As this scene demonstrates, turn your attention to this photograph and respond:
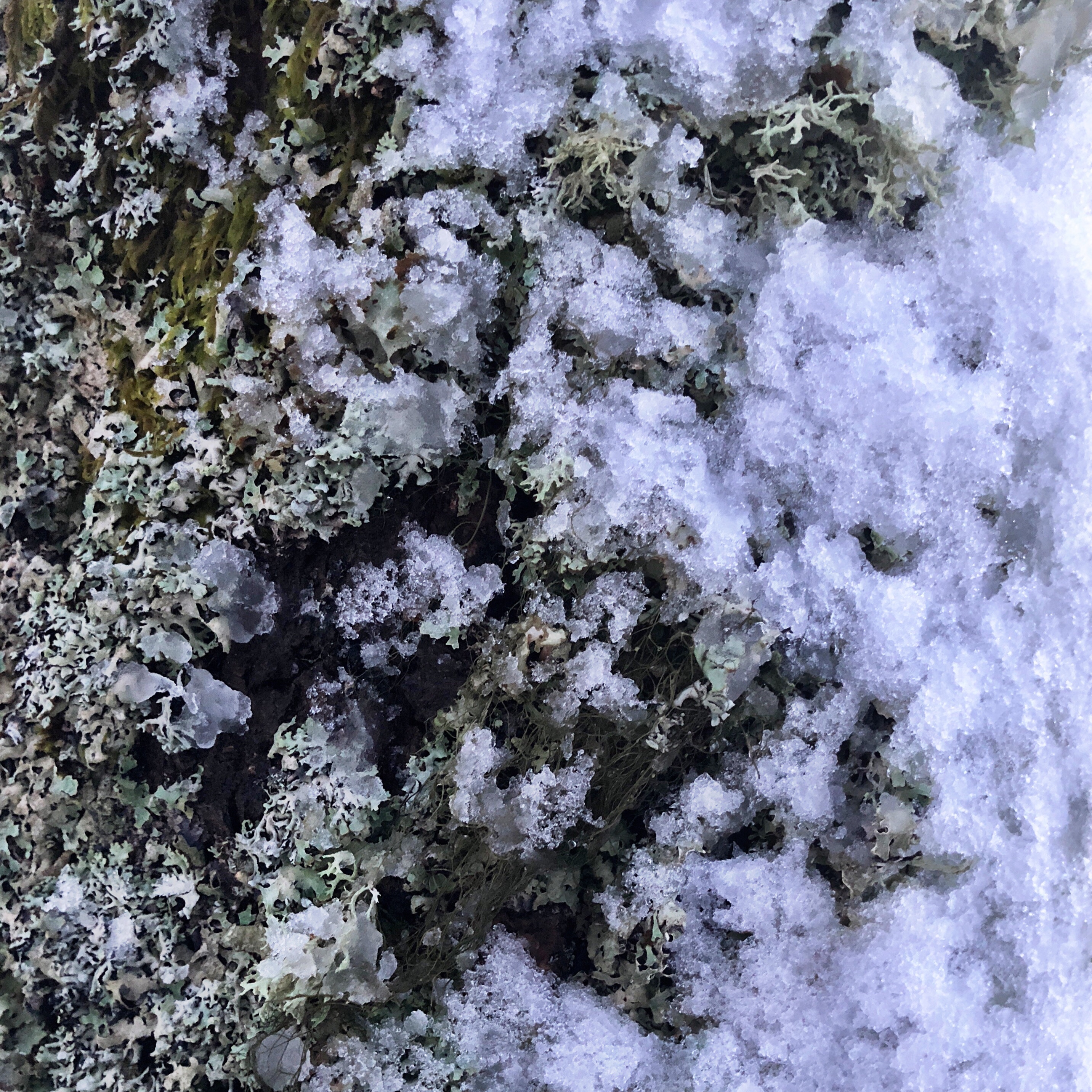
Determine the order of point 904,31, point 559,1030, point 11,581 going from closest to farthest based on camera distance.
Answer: point 904,31 < point 559,1030 < point 11,581

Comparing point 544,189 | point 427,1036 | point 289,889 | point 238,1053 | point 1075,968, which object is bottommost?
point 238,1053

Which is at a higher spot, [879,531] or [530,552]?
[879,531]

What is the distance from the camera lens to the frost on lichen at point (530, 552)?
1.56 m

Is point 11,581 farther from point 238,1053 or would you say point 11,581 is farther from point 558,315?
point 558,315

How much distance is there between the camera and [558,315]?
1.60 meters

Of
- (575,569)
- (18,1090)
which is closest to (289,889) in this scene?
(18,1090)

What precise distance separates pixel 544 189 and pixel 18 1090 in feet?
6.39

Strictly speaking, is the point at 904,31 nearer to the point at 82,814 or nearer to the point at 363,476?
the point at 363,476

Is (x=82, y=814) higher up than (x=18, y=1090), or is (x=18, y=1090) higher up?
(x=82, y=814)

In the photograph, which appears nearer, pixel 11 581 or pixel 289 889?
pixel 289 889

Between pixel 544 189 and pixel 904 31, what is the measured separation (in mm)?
682

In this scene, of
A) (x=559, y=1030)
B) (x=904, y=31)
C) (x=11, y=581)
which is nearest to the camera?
(x=904, y=31)

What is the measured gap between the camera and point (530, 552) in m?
1.64

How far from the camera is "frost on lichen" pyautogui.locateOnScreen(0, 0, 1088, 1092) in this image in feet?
5.13
